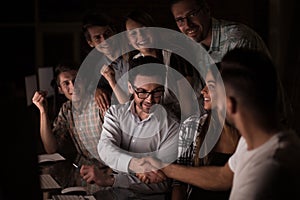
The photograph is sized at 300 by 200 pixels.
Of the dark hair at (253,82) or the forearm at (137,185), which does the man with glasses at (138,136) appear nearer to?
the forearm at (137,185)

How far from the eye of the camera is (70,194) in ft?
3.51

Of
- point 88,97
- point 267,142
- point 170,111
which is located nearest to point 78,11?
point 88,97

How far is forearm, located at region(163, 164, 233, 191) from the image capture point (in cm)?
99

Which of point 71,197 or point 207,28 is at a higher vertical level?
point 207,28

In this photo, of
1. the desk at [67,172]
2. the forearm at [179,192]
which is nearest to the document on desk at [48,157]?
the desk at [67,172]

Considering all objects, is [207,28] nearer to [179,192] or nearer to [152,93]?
[152,93]

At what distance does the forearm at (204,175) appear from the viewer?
0.99 meters

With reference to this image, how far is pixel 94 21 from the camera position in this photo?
1.12m

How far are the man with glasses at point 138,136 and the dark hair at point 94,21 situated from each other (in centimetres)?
10

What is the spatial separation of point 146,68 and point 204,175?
0.25 metres

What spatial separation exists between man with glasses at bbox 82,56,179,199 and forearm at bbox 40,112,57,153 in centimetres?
10

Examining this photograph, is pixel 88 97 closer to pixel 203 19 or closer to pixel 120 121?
pixel 120 121

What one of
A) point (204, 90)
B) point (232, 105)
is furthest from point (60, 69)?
point (232, 105)

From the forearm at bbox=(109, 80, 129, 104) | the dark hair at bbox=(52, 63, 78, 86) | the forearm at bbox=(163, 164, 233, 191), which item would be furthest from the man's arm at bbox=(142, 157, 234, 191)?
the dark hair at bbox=(52, 63, 78, 86)
